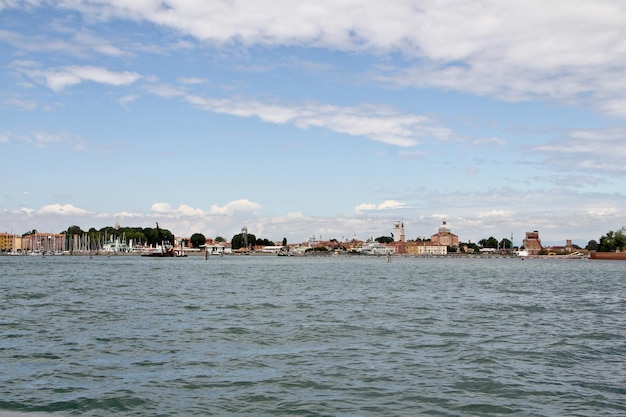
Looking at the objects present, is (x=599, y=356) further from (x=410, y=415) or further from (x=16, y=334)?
(x=16, y=334)

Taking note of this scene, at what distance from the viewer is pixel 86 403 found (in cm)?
1270

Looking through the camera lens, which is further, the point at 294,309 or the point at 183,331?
the point at 294,309

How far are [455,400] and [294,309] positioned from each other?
18563mm

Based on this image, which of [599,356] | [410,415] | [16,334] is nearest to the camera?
[410,415]

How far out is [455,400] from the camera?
43.8ft

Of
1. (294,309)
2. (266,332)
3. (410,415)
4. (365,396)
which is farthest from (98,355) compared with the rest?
(294,309)

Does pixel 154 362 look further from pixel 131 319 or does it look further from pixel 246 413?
pixel 131 319

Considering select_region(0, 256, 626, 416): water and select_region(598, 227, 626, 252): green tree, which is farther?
select_region(598, 227, 626, 252): green tree

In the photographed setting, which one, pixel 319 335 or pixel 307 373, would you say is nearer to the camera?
pixel 307 373

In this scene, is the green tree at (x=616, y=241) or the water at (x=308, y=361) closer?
the water at (x=308, y=361)

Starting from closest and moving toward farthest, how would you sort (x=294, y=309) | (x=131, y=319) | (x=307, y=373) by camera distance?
(x=307, y=373) < (x=131, y=319) < (x=294, y=309)

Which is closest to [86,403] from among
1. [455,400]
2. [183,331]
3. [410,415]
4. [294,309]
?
[410,415]

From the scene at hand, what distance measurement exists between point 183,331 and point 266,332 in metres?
2.99

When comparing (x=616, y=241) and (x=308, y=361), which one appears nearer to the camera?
(x=308, y=361)
